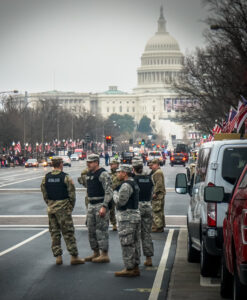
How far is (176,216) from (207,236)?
43.2 feet

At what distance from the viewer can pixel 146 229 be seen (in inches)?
562

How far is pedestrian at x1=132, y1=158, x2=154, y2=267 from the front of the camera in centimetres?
1421

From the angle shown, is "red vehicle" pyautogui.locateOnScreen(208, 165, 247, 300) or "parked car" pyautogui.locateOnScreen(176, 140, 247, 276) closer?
"red vehicle" pyautogui.locateOnScreen(208, 165, 247, 300)

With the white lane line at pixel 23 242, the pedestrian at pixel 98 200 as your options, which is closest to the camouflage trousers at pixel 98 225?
the pedestrian at pixel 98 200

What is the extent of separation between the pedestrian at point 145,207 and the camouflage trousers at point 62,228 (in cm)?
111

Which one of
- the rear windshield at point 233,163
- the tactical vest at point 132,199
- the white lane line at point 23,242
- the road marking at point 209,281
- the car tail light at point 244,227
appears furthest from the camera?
the white lane line at point 23,242

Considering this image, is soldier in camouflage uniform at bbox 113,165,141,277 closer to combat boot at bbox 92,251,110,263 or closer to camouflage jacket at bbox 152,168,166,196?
combat boot at bbox 92,251,110,263

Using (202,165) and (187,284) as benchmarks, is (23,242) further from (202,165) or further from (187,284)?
(187,284)

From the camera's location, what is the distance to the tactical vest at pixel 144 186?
47.4ft

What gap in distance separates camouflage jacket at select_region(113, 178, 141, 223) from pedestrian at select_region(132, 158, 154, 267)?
0.92m

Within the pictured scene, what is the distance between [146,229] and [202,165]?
Answer: 66.7 inches

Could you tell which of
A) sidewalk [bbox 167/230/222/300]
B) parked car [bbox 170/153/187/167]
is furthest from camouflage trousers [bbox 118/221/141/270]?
parked car [bbox 170/153/187/167]

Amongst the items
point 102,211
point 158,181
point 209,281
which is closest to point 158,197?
point 158,181

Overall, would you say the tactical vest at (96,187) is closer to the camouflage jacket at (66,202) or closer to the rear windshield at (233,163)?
the camouflage jacket at (66,202)
